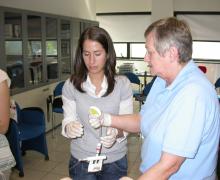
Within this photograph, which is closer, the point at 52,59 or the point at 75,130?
the point at 75,130

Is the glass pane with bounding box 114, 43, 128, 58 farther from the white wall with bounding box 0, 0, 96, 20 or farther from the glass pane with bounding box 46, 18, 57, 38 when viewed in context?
the glass pane with bounding box 46, 18, 57, 38

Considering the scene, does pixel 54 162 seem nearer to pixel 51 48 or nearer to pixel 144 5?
pixel 51 48

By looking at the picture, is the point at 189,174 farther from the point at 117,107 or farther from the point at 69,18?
the point at 69,18

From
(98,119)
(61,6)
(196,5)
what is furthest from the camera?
(196,5)

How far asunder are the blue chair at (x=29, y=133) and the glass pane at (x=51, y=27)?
1.40 meters

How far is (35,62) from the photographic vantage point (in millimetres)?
4238

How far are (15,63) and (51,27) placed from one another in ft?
3.49

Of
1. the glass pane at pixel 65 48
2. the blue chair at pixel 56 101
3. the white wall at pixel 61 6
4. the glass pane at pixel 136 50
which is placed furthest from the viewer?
the glass pane at pixel 136 50

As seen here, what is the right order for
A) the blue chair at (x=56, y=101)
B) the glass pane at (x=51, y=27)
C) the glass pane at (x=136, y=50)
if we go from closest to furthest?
the blue chair at (x=56, y=101) → the glass pane at (x=51, y=27) → the glass pane at (x=136, y=50)

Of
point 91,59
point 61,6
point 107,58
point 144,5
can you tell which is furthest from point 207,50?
point 91,59

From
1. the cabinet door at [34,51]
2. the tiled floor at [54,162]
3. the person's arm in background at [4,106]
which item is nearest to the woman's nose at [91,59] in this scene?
the person's arm in background at [4,106]

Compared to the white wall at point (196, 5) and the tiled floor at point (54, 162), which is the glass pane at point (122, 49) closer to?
the white wall at point (196, 5)

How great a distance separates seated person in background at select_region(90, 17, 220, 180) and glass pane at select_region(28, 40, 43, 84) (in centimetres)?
318

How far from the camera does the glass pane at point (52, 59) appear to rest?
459cm
